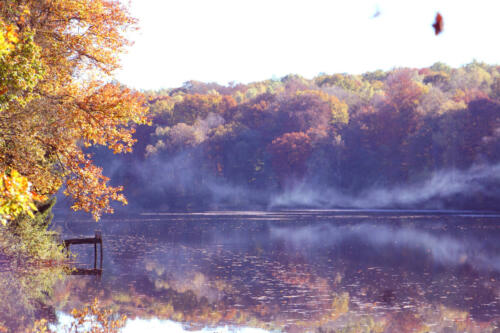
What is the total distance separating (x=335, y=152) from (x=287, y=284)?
84476 mm

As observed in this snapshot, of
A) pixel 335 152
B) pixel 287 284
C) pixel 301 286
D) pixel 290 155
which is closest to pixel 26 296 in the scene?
pixel 287 284

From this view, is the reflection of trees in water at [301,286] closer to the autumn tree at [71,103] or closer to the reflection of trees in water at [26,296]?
the reflection of trees in water at [26,296]

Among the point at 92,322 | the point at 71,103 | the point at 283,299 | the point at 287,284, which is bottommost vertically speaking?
the point at 287,284

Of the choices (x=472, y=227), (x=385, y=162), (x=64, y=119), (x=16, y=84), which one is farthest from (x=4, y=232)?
(x=385, y=162)

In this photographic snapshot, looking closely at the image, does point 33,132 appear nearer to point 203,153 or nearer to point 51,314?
point 51,314

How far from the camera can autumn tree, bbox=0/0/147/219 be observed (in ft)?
77.7

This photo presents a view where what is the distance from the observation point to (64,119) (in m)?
25.3

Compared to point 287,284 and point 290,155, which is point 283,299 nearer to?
point 287,284

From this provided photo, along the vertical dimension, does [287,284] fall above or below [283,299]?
below

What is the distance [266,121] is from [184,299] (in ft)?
337

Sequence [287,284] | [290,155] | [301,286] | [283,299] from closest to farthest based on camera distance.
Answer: [283,299] < [301,286] < [287,284] < [290,155]

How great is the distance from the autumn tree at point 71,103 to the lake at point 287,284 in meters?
4.54

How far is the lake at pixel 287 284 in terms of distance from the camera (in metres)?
22.8

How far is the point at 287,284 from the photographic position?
103 feet
